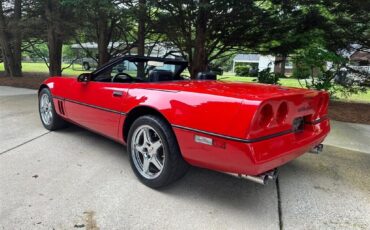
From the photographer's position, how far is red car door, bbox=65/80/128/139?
137 inches

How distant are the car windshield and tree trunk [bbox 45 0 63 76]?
6.02 metres

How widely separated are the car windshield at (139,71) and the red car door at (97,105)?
0.24m

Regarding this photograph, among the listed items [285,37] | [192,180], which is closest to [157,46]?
[285,37]

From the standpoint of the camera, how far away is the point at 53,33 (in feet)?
32.4

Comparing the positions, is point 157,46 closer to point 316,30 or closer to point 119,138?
point 316,30

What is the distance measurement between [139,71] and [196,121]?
1.86m

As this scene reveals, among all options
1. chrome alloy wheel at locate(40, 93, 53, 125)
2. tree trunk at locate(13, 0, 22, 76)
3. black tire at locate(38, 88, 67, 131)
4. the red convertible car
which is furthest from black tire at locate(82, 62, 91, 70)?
the red convertible car

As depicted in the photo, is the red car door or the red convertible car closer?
the red convertible car

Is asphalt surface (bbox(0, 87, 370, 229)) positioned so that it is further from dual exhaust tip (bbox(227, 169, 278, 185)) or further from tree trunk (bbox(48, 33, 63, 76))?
tree trunk (bbox(48, 33, 63, 76))

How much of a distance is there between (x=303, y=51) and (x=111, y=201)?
25.4 ft

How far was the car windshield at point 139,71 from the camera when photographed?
3.94 metres

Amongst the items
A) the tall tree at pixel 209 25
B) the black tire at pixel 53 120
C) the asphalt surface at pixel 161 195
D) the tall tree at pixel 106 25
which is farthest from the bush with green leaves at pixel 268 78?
the black tire at pixel 53 120

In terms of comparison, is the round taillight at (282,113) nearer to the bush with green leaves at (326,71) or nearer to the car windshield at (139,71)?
the car windshield at (139,71)

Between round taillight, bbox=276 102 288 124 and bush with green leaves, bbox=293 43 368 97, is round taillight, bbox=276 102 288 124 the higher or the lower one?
the lower one
